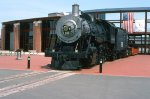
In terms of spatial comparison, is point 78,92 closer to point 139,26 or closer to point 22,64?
point 22,64

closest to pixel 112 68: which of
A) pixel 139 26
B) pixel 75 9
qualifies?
pixel 75 9

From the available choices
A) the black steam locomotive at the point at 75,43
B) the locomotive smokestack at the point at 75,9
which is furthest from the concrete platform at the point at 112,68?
the locomotive smokestack at the point at 75,9

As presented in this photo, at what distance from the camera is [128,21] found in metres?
59.0

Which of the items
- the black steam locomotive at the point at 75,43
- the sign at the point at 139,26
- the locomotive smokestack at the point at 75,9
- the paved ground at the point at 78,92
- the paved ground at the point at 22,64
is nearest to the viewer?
the paved ground at the point at 78,92

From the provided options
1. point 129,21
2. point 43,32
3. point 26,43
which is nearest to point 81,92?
point 129,21

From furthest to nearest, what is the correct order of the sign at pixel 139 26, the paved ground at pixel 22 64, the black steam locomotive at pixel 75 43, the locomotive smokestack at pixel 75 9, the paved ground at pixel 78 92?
the sign at pixel 139 26, the locomotive smokestack at pixel 75 9, the paved ground at pixel 22 64, the black steam locomotive at pixel 75 43, the paved ground at pixel 78 92

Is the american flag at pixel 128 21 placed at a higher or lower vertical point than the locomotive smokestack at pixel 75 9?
higher

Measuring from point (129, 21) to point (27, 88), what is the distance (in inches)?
1928

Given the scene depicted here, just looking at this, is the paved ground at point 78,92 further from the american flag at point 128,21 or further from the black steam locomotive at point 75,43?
the american flag at point 128,21

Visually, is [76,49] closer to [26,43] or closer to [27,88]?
[27,88]

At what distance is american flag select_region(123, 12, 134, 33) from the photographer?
58.3 m

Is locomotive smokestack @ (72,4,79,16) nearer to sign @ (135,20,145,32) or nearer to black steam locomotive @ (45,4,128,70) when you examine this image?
black steam locomotive @ (45,4,128,70)

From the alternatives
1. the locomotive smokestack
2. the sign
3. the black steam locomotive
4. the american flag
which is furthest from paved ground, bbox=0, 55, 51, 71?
the sign

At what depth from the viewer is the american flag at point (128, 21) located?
191 ft
